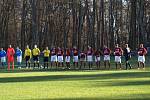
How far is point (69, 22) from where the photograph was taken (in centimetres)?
9731

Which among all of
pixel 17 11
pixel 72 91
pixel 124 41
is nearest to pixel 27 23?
pixel 17 11

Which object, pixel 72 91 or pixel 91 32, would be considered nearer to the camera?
pixel 72 91

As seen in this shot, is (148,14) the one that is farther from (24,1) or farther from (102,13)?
(24,1)

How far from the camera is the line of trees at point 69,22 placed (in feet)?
301

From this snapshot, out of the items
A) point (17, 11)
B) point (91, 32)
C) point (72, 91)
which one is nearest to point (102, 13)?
point (91, 32)

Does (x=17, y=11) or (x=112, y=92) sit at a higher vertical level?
(x=17, y=11)

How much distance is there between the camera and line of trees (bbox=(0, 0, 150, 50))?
91875mm

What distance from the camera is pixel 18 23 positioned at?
4018 inches

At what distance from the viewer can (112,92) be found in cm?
2062

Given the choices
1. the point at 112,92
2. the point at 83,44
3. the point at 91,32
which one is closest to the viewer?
the point at 112,92

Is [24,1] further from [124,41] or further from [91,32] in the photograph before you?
[124,41]

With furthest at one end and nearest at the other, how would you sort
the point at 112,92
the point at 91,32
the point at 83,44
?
1. the point at 83,44
2. the point at 91,32
3. the point at 112,92

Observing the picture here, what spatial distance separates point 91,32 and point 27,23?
1423 centimetres

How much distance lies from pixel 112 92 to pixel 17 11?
78.8 m
